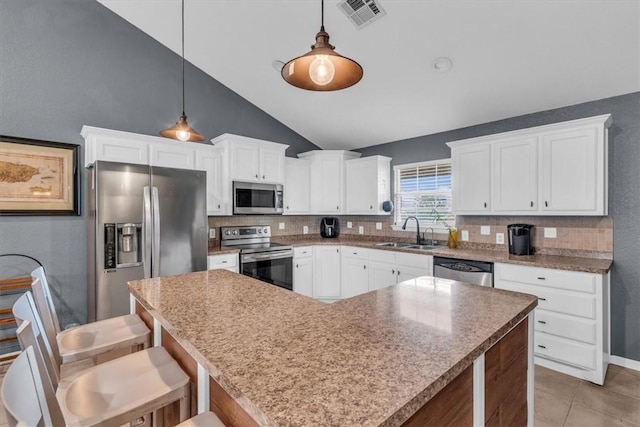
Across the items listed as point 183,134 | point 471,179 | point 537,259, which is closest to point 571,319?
point 537,259

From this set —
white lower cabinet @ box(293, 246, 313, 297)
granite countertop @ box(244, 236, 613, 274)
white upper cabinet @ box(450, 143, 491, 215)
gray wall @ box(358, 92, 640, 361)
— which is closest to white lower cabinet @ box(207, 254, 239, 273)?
white lower cabinet @ box(293, 246, 313, 297)

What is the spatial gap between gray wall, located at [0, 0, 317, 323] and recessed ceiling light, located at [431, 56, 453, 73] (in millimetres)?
3036

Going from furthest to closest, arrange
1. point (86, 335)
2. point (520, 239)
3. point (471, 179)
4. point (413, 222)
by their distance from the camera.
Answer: point (413, 222)
point (471, 179)
point (520, 239)
point (86, 335)

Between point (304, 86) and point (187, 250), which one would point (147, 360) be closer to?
point (304, 86)

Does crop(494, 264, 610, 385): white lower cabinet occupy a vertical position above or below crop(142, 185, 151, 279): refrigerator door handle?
below

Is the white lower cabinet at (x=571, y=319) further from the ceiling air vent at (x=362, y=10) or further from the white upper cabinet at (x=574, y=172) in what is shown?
the ceiling air vent at (x=362, y=10)

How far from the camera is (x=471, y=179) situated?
3.42 m

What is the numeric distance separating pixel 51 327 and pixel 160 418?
732 mm

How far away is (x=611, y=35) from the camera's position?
231 centimetres

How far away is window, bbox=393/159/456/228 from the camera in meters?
4.02

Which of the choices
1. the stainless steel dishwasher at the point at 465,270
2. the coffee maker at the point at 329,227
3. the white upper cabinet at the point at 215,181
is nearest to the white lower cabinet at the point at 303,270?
the coffee maker at the point at 329,227

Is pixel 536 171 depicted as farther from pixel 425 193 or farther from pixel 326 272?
pixel 326 272

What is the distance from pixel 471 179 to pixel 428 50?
1468 millimetres

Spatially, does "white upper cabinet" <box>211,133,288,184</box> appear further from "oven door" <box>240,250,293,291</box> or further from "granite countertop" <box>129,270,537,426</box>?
"granite countertop" <box>129,270,537,426</box>
